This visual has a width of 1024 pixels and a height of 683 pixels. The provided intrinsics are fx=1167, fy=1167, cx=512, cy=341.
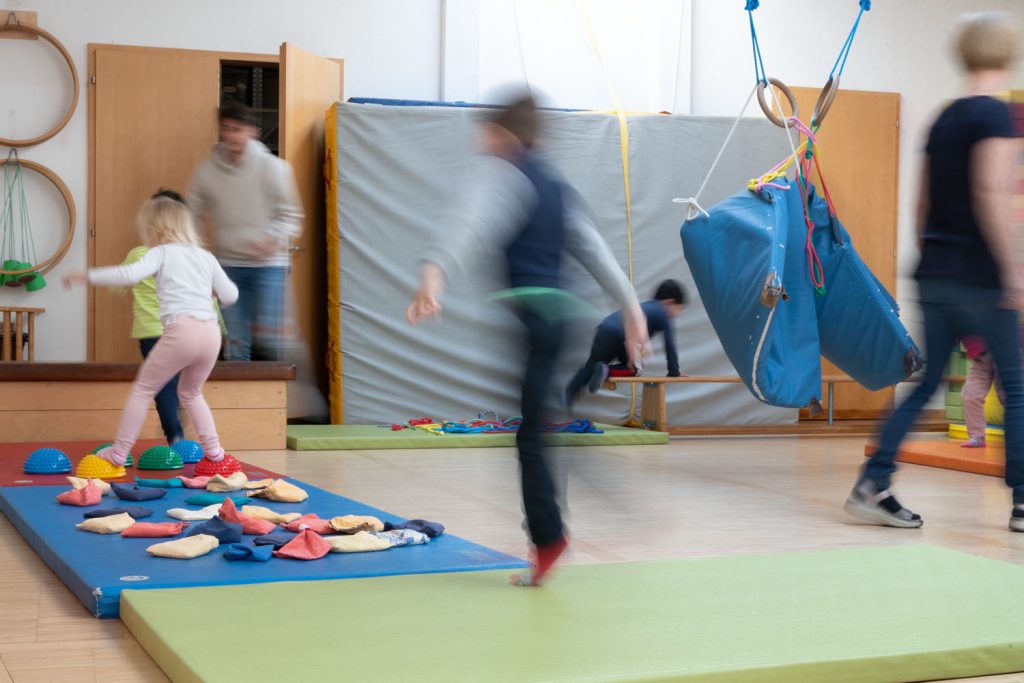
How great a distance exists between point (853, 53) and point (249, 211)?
5.64 metres

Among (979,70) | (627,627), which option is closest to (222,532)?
(627,627)

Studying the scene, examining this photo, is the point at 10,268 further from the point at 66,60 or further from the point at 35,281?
the point at 66,60

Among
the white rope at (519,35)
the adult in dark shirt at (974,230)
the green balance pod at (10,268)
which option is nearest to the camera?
the adult in dark shirt at (974,230)

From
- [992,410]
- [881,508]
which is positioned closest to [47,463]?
[881,508]

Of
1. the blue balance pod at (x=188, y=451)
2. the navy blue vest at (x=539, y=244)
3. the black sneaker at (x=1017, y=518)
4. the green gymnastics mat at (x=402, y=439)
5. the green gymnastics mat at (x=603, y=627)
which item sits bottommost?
the green gymnastics mat at (x=402, y=439)

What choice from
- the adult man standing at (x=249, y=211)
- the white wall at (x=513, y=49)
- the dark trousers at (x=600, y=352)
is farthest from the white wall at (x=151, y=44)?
the dark trousers at (x=600, y=352)

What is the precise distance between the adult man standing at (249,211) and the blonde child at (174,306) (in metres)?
0.42

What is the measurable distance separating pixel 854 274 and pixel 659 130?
309cm

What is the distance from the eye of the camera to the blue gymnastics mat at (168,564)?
232 cm

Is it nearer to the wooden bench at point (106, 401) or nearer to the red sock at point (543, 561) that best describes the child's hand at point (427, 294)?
the red sock at point (543, 561)

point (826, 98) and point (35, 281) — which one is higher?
point (826, 98)

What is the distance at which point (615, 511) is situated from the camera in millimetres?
3691

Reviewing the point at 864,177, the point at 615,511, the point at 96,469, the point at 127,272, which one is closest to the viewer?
the point at 615,511

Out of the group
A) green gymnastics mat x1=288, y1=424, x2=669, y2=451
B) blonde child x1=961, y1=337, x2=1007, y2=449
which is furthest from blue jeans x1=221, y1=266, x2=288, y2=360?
blonde child x1=961, y1=337, x2=1007, y2=449
